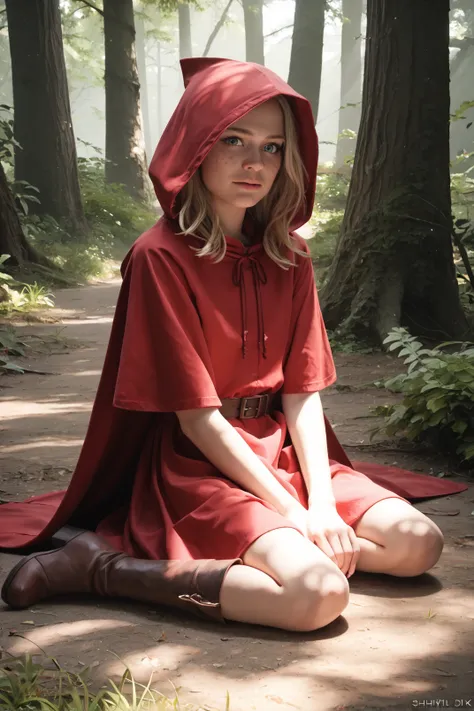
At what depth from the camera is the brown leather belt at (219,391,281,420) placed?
321 centimetres

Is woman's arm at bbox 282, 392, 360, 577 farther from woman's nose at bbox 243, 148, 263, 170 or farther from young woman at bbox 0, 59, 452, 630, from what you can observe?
woman's nose at bbox 243, 148, 263, 170

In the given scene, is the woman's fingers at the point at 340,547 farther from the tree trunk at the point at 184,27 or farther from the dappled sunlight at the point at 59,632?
the tree trunk at the point at 184,27

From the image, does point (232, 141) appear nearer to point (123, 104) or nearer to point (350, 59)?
point (123, 104)

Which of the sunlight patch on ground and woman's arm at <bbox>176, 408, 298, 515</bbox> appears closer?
the sunlight patch on ground

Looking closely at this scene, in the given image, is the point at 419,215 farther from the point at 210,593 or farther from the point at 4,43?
the point at 4,43

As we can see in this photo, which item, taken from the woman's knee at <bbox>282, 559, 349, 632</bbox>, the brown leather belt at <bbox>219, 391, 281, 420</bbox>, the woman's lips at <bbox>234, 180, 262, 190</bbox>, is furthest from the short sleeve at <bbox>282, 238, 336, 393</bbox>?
the woman's knee at <bbox>282, 559, 349, 632</bbox>

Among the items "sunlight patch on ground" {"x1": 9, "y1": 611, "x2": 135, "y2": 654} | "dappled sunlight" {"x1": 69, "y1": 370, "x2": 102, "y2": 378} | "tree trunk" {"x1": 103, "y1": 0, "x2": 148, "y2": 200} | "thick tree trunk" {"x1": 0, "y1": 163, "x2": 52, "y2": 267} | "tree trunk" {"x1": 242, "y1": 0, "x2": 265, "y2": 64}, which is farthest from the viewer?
"tree trunk" {"x1": 242, "y1": 0, "x2": 265, "y2": 64}

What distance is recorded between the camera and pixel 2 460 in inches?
185

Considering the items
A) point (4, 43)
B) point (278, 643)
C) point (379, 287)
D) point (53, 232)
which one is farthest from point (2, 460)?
point (4, 43)

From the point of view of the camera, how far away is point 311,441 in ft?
10.6

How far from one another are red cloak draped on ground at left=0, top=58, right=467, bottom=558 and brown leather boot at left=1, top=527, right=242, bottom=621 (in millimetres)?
92

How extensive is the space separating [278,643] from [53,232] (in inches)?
448

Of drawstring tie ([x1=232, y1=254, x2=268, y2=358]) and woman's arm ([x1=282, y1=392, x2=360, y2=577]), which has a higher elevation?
drawstring tie ([x1=232, y1=254, x2=268, y2=358])

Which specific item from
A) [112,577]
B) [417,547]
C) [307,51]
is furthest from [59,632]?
[307,51]
